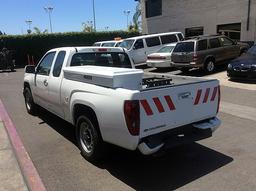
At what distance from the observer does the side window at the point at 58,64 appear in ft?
21.3

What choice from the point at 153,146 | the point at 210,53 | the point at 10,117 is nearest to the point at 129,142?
the point at 153,146

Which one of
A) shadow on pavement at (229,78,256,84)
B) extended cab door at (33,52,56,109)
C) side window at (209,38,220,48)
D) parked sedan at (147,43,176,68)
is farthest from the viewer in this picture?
parked sedan at (147,43,176,68)

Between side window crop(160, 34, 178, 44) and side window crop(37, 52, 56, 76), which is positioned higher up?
side window crop(160, 34, 178, 44)

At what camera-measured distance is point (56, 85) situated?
641 centimetres

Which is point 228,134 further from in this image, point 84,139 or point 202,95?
point 84,139

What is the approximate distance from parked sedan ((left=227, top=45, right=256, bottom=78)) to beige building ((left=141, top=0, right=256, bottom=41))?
839cm

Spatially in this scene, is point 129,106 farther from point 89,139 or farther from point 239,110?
point 239,110

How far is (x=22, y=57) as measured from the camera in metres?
29.7

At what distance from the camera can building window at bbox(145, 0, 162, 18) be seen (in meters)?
Answer: 30.8

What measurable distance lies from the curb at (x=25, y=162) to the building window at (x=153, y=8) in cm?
2483

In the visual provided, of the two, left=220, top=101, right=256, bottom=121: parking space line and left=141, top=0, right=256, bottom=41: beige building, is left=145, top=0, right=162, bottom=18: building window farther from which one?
left=220, top=101, right=256, bottom=121: parking space line

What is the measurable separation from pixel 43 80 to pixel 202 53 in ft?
32.3

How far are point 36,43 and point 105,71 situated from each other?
87.6ft

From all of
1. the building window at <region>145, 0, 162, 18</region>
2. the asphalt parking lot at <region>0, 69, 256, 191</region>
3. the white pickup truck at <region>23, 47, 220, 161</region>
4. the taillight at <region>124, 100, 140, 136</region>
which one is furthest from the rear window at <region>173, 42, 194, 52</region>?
the building window at <region>145, 0, 162, 18</region>
